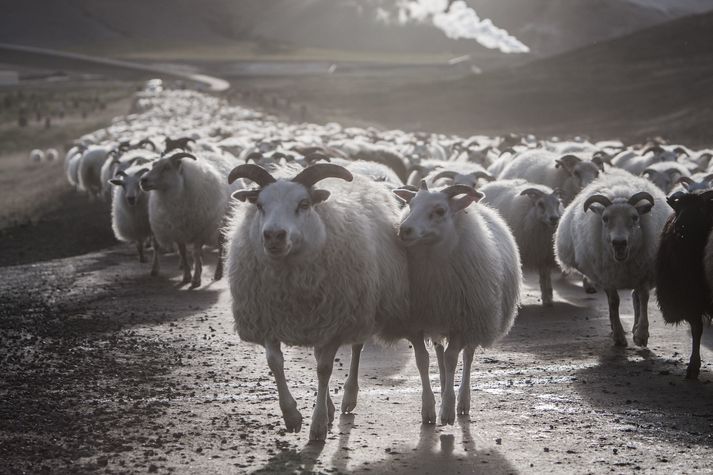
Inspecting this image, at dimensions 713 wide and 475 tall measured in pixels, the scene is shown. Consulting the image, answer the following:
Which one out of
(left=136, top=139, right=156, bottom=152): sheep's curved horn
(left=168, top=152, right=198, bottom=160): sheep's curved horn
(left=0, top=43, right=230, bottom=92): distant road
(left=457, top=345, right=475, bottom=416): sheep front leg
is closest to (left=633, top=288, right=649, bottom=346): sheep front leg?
(left=457, top=345, right=475, bottom=416): sheep front leg

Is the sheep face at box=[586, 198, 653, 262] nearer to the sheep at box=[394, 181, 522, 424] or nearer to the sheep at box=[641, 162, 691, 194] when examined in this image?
the sheep at box=[394, 181, 522, 424]

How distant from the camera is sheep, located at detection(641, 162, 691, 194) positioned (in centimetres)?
1624

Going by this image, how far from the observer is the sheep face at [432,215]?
7758 mm

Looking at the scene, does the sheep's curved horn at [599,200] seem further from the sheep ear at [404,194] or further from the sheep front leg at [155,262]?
the sheep front leg at [155,262]

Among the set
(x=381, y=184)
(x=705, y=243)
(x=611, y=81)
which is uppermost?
(x=611, y=81)

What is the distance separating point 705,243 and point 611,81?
5607 centimetres

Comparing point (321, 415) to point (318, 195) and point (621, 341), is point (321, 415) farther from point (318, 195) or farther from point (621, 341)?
point (621, 341)

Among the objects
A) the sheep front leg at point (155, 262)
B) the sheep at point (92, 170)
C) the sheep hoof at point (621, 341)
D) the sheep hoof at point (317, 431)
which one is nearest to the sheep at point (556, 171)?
the sheep hoof at point (621, 341)

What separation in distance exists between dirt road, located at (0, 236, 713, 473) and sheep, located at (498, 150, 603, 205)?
353cm

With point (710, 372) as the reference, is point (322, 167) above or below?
above

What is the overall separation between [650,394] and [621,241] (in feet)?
6.42

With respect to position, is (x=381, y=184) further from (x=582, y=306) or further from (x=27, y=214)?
(x=27, y=214)

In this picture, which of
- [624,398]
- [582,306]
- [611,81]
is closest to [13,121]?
[611,81]

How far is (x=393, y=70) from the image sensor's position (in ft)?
398
